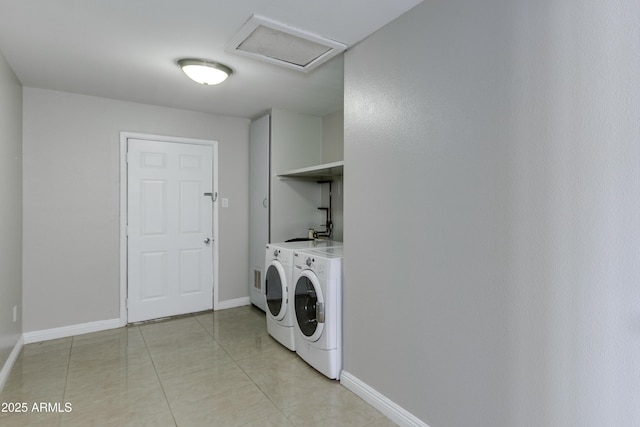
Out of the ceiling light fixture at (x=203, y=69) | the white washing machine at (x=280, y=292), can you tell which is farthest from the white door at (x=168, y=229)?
the ceiling light fixture at (x=203, y=69)

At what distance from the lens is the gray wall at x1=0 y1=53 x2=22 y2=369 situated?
2373 millimetres

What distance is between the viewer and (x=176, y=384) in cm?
235

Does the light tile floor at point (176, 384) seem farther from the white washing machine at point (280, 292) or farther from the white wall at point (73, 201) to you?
the white wall at point (73, 201)

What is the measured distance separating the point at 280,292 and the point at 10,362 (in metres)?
2.13

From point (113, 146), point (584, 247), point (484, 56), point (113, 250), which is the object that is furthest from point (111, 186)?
point (584, 247)

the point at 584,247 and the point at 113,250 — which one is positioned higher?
the point at 584,247

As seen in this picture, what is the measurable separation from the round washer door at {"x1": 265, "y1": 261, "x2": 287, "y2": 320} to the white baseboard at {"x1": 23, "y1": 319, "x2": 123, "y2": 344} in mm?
1684

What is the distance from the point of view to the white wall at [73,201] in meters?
3.08

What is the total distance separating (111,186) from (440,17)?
333 centimetres

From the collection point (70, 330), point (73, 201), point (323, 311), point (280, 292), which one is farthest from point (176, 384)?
point (73, 201)

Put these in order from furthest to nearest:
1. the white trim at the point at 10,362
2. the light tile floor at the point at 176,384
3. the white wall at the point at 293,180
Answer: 1. the white wall at the point at 293,180
2. the white trim at the point at 10,362
3. the light tile floor at the point at 176,384

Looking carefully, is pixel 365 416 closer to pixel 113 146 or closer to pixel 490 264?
pixel 490 264

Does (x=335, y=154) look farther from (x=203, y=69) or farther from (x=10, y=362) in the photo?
(x=10, y=362)

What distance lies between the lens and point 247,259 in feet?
13.8
